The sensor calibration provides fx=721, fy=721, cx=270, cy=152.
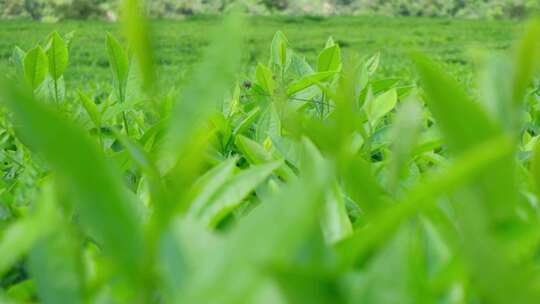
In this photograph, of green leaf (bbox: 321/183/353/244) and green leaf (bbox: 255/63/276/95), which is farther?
green leaf (bbox: 255/63/276/95)

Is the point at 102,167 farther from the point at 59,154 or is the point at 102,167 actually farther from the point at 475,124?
the point at 475,124

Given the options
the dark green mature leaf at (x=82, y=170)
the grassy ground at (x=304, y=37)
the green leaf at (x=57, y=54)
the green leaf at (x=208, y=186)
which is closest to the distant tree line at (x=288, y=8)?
the grassy ground at (x=304, y=37)

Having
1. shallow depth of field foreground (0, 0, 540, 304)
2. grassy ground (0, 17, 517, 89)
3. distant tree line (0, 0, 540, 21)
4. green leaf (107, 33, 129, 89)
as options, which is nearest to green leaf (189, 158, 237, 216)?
shallow depth of field foreground (0, 0, 540, 304)

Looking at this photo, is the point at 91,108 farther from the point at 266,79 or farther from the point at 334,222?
the point at 334,222

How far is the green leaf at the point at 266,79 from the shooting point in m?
1.32

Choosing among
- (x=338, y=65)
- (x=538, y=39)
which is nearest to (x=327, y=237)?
(x=538, y=39)

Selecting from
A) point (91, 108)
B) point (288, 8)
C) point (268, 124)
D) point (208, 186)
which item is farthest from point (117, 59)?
point (288, 8)

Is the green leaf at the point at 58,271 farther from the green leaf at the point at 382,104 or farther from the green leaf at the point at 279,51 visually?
the green leaf at the point at 279,51

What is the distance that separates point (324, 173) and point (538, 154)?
176mm

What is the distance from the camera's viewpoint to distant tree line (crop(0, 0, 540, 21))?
23859 millimetres

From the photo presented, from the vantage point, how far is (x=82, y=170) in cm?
32

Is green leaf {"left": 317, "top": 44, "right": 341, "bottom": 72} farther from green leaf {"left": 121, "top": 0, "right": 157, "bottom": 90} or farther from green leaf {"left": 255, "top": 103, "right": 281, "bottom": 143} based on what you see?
green leaf {"left": 121, "top": 0, "right": 157, "bottom": 90}

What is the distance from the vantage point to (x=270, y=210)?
1.03ft

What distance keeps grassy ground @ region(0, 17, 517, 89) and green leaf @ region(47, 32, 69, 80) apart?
10.00m
